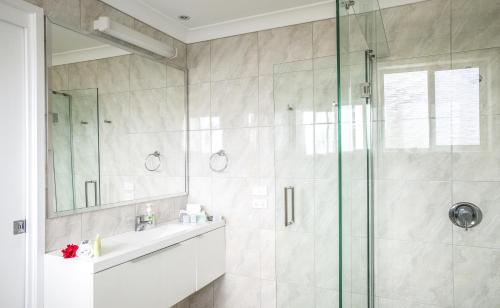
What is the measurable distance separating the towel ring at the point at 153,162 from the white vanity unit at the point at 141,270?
47 centimetres

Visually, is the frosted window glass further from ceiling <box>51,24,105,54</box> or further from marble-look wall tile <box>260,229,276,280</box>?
ceiling <box>51,24,105,54</box>

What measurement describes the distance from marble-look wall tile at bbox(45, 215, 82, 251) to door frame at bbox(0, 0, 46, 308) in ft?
0.16

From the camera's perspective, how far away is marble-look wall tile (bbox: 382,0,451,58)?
5.89ft

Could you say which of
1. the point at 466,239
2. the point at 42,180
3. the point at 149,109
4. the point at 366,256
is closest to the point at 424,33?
the point at 466,239

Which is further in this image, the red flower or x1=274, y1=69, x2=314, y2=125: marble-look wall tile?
x1=274, y1=69, x2=314, y2=125: marble-look wall tile

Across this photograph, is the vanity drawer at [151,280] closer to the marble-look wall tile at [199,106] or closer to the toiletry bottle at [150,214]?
the toiletry bottle at [150,214]

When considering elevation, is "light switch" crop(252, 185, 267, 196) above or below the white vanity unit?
above

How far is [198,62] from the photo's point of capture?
2.89m

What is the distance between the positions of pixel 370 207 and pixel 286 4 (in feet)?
5.18

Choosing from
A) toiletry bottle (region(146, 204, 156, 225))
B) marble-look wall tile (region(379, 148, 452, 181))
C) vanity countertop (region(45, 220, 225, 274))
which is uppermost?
marble-look wall tile (region(379, 148, 452, 181))

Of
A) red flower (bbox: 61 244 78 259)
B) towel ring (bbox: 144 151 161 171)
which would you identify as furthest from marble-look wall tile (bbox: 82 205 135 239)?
towel ring (bbox: 144 151 161 171)

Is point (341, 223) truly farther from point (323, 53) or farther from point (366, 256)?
point (323, 53)

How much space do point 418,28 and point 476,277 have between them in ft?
4.63

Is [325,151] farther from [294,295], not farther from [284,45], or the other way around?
[294,295]
